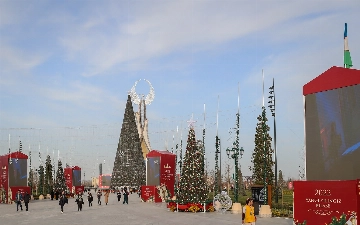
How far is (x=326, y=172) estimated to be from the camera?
1872 centimetres

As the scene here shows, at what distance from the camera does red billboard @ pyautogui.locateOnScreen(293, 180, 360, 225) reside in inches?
683

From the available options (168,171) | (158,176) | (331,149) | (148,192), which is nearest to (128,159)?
(168,171)

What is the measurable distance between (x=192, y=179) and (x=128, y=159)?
1867 inches

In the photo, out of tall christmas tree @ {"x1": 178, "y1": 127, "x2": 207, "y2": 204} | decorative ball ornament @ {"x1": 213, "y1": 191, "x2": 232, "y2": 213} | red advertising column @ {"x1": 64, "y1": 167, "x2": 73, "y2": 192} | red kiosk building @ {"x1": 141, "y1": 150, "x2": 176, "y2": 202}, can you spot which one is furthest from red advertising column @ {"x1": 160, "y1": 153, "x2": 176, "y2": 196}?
red advertising column @ {"x1": 64, "y1": 167, "x2": 73, "y2": 192}

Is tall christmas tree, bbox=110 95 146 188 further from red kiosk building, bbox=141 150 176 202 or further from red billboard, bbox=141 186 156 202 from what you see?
red billboard, bbox=141 186 156 202

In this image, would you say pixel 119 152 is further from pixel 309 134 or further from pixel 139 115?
pixel 309 134

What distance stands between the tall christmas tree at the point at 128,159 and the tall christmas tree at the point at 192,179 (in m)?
46.1

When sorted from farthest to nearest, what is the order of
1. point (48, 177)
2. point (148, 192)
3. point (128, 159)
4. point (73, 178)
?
point (48, 177) < point (73, 178) < point (128, 159) < point (148, 192)

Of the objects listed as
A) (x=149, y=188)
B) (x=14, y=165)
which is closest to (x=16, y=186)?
(x=14, y=165)

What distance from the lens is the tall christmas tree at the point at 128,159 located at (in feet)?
261

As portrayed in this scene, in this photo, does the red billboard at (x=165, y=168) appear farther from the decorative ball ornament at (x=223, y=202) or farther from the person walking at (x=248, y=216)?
the person walking at (x=248, y=216)

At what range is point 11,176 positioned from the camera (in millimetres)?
51812

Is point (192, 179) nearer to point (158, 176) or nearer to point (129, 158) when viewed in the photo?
point (158, 176)

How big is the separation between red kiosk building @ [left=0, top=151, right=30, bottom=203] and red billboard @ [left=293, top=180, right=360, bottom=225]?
1555 inches
